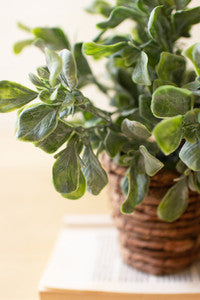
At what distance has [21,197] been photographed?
0.93 metres

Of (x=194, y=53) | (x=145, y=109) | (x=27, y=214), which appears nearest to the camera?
(x=194, y=53)

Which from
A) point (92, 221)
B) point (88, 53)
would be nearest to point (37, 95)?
point (88, 53)

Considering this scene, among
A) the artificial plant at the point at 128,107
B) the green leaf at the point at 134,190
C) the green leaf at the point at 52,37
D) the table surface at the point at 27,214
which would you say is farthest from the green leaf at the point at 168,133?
the table surface at the point at 27,214

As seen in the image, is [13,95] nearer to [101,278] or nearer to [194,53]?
[194,53]

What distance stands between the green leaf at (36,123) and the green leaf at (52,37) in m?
0.16

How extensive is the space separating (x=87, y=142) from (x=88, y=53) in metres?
0.09

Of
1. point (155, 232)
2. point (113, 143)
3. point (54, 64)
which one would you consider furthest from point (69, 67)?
point (155, 232)

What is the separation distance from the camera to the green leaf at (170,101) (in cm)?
32

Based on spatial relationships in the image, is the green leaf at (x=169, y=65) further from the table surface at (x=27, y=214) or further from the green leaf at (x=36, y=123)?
the table surface at (x=27, y=214)

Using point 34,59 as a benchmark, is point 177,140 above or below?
above

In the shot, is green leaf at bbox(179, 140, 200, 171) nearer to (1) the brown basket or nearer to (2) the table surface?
(1) the brown basket

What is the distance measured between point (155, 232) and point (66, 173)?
0.63 ft

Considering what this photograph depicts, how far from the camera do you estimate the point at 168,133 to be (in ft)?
1.01

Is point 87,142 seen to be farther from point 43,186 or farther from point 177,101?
point 43,186
